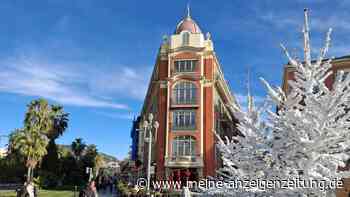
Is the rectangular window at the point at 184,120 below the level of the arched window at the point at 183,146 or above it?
above

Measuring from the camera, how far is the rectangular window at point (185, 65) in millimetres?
40862

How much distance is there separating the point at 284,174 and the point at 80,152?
2199 inches

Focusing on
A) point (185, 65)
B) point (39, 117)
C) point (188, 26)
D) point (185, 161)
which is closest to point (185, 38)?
point (188, 26)

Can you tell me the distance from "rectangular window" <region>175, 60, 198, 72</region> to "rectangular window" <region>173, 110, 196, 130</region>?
4466 mm

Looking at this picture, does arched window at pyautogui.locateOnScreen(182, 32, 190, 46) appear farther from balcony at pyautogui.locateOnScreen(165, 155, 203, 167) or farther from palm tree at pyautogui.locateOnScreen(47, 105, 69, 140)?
palm tree at pyautogui.locateOnScreen(47, 105, 69, 140)

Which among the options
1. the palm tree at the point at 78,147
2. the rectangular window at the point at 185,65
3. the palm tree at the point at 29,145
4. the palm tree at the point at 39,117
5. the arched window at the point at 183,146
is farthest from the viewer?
the palm tree at the point at 78,147

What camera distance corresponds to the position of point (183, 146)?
39156mm

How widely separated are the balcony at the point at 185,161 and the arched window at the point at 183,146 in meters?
0.56

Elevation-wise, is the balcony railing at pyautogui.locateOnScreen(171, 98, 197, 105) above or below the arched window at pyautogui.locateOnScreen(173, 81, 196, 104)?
below

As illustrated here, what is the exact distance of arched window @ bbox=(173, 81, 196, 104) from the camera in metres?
40.4

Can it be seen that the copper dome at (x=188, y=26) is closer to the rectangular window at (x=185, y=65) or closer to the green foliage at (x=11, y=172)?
the rectangular window at (x=185, y=65)

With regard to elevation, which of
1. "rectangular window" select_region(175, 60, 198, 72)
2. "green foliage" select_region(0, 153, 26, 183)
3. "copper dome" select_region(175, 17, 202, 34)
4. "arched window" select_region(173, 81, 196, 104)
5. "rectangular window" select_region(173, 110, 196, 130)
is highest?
"copper dome" select_region(175, 17, 202, 34)

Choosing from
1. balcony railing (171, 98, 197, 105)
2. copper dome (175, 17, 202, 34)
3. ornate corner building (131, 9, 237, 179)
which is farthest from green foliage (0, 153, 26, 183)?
copper dome (175, 17, 202, 34)

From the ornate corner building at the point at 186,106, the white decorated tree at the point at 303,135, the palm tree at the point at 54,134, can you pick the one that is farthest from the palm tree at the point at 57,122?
the white decorated tree at the point at 303,135
